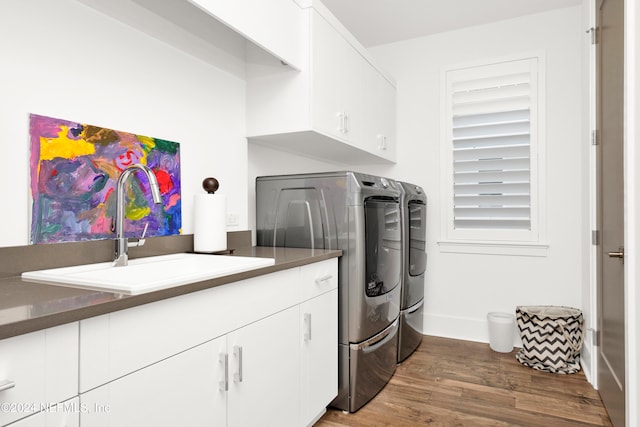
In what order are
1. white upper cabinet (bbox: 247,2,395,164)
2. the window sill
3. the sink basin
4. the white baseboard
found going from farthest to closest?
the white baseboard
the window sill
white upper cabinet (bbox: 247,2,395,164)
the sink basin

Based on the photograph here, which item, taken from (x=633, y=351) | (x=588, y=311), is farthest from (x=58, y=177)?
(x=588, y=311)

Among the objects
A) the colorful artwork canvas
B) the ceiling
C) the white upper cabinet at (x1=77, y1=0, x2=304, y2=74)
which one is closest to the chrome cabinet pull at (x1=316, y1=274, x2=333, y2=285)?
the colorful artwork canvas

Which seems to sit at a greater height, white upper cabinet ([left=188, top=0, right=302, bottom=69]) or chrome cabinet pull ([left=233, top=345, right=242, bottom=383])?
white upper cabinet ([left=188, top=0, right=302, bottom=69])

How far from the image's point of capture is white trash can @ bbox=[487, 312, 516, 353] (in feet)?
9.77

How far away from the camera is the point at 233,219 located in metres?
2.24

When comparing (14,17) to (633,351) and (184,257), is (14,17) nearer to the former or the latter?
(184,257)

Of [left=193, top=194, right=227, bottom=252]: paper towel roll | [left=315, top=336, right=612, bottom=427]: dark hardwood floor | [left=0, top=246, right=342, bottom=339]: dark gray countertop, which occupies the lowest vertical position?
[left=315, top=336, right=612, bottom=427]: dark hardwood floor

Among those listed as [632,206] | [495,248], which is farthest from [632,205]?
[495,248]

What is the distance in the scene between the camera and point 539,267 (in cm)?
308

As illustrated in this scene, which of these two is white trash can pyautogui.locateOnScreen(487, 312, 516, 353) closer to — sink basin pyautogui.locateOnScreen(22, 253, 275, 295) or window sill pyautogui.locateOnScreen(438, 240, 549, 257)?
window sill pyautogui.locateOnScreen(438, 240, 549, 257)

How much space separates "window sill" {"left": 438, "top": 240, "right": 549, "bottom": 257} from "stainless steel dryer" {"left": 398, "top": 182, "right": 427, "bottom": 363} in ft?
0.88

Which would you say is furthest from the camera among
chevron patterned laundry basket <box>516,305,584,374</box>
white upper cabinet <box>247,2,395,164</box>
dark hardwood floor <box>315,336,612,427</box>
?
chevron patterned laundry basket <box>516,305,584,374</box>

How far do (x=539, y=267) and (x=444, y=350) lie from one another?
986 millimetres

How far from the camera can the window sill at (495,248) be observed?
308cm
